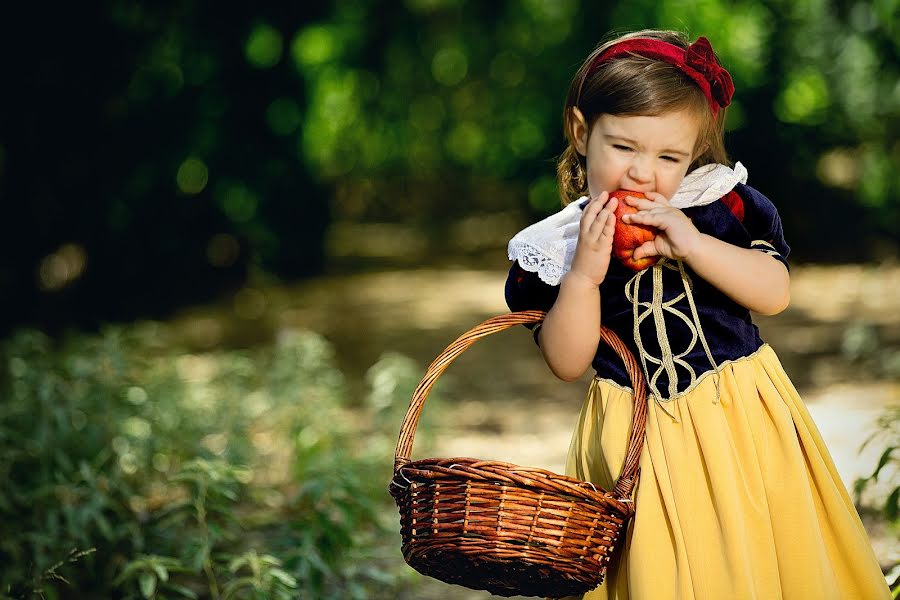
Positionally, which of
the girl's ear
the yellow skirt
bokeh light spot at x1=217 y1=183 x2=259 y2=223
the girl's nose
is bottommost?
bokeh light spot at x1=217 y1=183 x2=259 y2=223

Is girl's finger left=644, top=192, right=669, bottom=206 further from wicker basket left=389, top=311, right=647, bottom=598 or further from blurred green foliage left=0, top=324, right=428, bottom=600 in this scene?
blurred green foliage left=0, top=324, right=428, bottom=600

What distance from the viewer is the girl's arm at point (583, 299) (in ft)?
6.70

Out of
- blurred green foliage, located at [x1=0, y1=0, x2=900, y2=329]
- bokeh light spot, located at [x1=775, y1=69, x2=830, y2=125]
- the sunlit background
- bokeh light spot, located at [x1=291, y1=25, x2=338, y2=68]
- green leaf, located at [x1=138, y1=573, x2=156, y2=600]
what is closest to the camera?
green leaf, located at [x1=138, y1=573, x2=156, y2=600]

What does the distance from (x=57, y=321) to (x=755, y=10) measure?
659 cm

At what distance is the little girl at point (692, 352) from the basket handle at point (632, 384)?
1.7 inches

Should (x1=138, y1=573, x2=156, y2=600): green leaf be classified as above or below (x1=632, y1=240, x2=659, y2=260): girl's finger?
below

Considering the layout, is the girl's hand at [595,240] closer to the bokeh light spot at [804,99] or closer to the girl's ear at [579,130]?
the girl's ear at [579,130]

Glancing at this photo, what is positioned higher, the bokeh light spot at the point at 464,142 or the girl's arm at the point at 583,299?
the girl's arm at the point at 583,299

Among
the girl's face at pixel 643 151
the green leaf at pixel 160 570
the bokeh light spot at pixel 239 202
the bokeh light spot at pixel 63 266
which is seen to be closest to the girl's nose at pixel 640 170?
the girl's face at pixel 643 151

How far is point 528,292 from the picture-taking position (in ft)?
7.56

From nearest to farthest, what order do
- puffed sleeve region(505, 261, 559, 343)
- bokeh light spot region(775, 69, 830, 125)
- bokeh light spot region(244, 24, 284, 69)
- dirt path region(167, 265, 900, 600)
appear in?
puffed sleeve region(505, 261, 559, 343) → dirt path region(167, 265, 900, 600) → bokeh light spot region(244, 24, 284, 69) → bokeh light spot region(775, 69, 830, 125)

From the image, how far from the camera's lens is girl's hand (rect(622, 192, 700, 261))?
2.00 m

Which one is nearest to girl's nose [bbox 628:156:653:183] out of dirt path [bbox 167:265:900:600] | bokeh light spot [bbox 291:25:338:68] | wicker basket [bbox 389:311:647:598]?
wicker basket [bbox 389:311:647:598]

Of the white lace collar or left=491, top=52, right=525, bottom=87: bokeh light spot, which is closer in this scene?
the white lace collar
